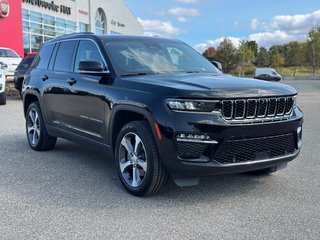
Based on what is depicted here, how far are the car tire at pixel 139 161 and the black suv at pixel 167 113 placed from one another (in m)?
0.01

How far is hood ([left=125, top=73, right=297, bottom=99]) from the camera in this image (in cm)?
407

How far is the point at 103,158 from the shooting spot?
259 inches

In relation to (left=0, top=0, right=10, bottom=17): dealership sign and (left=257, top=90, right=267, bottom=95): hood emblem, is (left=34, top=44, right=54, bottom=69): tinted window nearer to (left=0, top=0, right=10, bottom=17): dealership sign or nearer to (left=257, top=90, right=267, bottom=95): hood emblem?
(left=257, top=90, right=267, bottom=95): hood emblem

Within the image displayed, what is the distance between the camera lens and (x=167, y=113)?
4098mm

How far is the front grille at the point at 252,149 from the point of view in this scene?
162 inches

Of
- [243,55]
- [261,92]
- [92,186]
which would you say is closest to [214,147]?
[261,92]

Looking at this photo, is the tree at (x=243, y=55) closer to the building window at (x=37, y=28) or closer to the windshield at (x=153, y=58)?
the building window at (x=37, y=28)

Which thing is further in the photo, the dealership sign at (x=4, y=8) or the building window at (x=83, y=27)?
the building window at (x=83, y=27)

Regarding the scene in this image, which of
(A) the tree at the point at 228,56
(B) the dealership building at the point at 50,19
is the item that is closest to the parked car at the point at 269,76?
(B) the dealership building at the point at 50,19

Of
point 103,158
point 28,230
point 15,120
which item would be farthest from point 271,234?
point 15,120

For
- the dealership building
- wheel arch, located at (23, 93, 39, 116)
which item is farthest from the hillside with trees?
wheel arch, located at (23, 93, 39, 116)

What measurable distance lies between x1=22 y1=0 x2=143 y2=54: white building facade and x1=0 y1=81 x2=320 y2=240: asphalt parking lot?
26.9 meters

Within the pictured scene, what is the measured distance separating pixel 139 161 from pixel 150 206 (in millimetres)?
529

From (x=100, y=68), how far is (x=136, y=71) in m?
0.44
